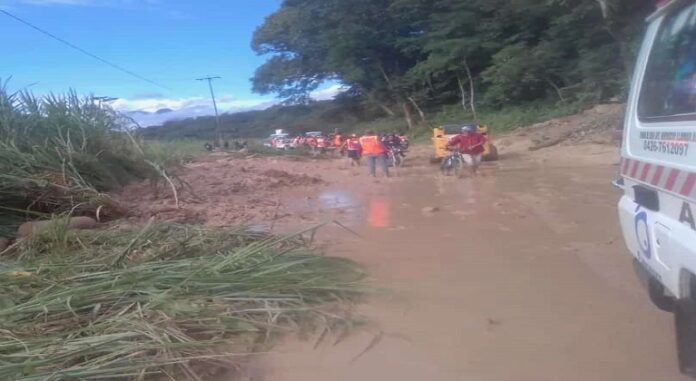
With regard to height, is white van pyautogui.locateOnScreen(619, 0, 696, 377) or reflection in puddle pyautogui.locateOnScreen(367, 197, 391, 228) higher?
white van pyautogui.locateOnScreen(619, 0, 696, 377)

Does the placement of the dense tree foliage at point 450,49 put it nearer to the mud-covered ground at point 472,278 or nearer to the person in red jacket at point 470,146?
the person in red jacket at point 470,146

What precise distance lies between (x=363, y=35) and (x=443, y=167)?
23.0m

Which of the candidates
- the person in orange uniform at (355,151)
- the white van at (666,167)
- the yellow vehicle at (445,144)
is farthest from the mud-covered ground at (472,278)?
the person in orange uniform at (355,151)

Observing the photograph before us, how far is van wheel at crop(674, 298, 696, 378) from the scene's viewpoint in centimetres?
313

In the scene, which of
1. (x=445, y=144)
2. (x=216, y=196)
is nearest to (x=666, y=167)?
(x=216, y=196)

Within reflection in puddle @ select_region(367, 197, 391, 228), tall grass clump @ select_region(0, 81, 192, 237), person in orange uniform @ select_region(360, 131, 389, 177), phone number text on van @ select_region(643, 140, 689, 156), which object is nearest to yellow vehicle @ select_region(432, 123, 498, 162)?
person in orange uniform @ select_region(360, 131, 389, 177)

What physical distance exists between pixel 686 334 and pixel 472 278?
294cm

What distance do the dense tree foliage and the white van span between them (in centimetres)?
2037

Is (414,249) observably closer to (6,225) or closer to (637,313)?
(637,313)

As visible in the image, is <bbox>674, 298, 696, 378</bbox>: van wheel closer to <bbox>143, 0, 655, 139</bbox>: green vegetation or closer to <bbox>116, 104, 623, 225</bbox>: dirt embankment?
<bbox>116, 104, 623, 225</bbox>: dirt embankment

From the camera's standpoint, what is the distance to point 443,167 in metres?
17.2

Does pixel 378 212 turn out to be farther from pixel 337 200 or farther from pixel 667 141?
pixel 667 141

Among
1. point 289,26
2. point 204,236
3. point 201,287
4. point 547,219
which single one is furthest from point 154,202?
point 289,26

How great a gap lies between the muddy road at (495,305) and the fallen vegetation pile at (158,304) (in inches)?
12.7
